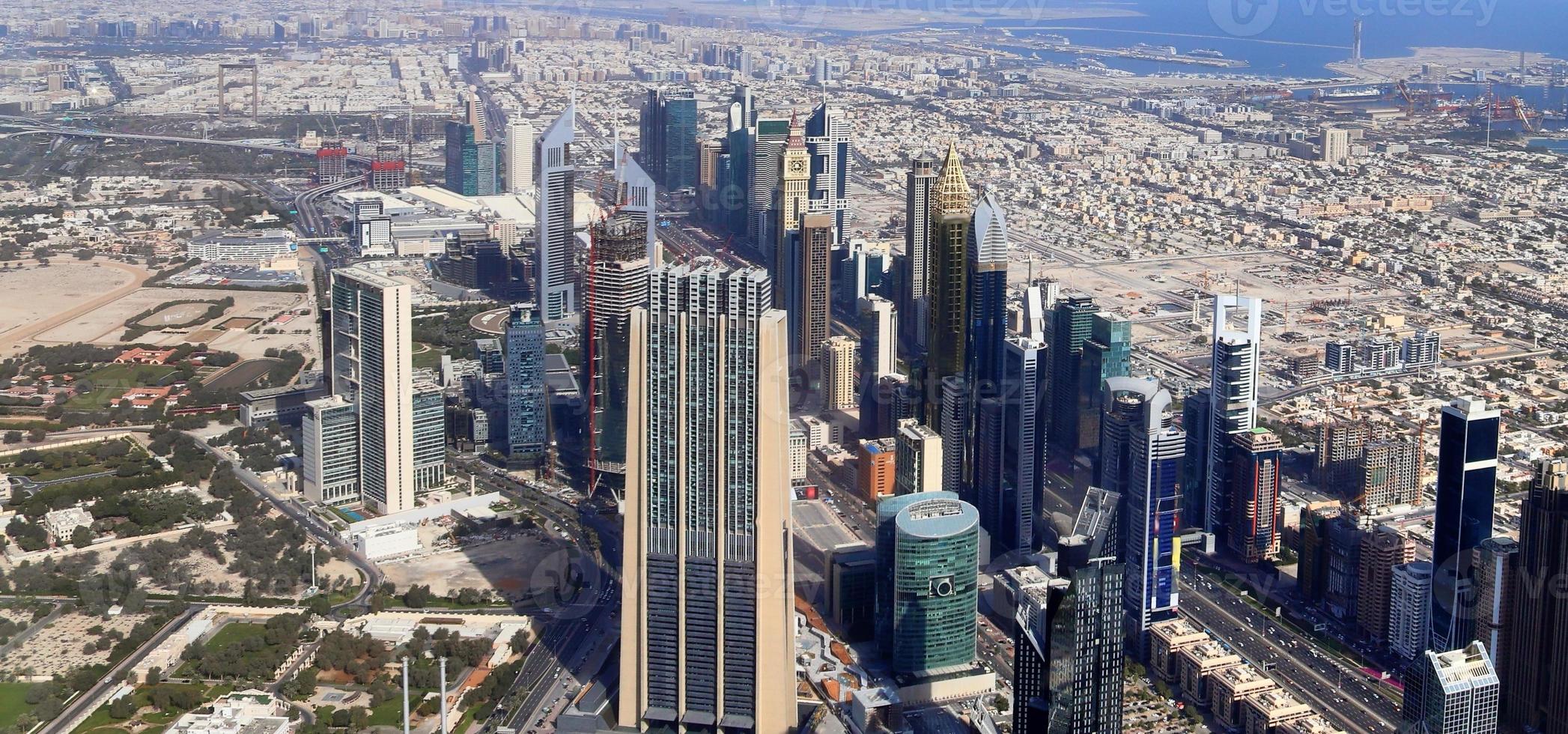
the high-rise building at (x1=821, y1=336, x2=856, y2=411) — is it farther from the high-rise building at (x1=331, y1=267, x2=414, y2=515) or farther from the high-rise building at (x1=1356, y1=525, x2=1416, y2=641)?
the high-rise building at (x1=1356, y1=525, x2=1416, y2=641)

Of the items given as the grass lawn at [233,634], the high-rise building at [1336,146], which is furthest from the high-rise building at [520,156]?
the grass lawn at [233,634]

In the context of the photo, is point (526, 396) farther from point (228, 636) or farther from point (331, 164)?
point (331, 164)

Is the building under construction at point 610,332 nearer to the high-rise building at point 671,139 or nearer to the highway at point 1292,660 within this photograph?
the highway at point 1292,660

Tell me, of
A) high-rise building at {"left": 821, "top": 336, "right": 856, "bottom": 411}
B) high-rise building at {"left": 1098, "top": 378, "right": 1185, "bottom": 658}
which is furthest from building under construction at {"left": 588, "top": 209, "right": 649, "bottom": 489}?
high-rise building at {"left": 1098, "top": 378, "right": 1185, "bottom": 658}

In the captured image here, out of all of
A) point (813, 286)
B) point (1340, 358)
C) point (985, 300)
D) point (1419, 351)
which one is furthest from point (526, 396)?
point (1419, 351)

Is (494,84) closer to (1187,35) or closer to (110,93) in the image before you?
(110,93)

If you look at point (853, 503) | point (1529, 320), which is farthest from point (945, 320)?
point (1529, 320)

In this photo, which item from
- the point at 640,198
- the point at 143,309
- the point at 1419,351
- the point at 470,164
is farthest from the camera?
the point at 470,164
